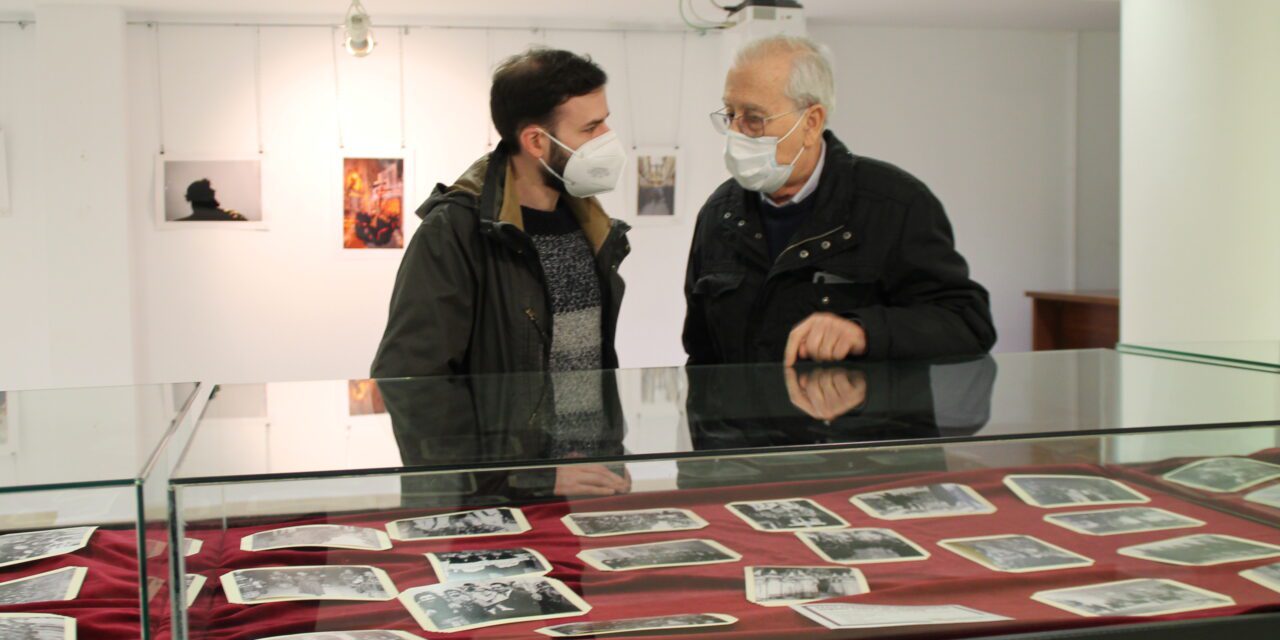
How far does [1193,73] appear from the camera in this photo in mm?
4285

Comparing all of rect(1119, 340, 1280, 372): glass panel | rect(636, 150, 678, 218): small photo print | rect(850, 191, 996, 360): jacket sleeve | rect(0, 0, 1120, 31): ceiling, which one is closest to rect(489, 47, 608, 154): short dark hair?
rect(850, 191, 996, 360): jacket sleeve

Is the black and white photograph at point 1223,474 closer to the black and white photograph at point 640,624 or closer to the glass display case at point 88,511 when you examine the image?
the black and white photograph at point 640,624

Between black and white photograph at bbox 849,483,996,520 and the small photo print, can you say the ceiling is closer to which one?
the small photo print

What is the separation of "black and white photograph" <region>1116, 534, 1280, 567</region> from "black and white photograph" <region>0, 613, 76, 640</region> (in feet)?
3.79

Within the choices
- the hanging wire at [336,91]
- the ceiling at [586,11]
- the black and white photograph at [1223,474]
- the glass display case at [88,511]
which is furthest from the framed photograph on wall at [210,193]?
the black and white photograph at [1223,474]

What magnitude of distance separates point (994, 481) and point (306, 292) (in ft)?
19.4

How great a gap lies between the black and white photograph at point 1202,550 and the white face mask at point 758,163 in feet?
4.51

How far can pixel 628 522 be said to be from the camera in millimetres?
1264

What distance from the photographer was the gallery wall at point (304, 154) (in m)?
6.58

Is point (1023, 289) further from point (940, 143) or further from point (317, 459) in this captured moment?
point (317, 459)

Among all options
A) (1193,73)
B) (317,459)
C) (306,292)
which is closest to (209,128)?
(306,292)

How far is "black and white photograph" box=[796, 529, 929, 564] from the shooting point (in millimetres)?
1239

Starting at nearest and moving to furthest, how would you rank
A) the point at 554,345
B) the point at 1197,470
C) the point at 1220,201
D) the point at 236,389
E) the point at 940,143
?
the point at 1197,470
the point at 236,389
the point at 554,345
the point at 1220,201
the point at 940,143

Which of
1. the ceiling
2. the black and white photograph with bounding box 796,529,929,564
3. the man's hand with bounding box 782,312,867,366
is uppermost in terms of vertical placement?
the ceiling
